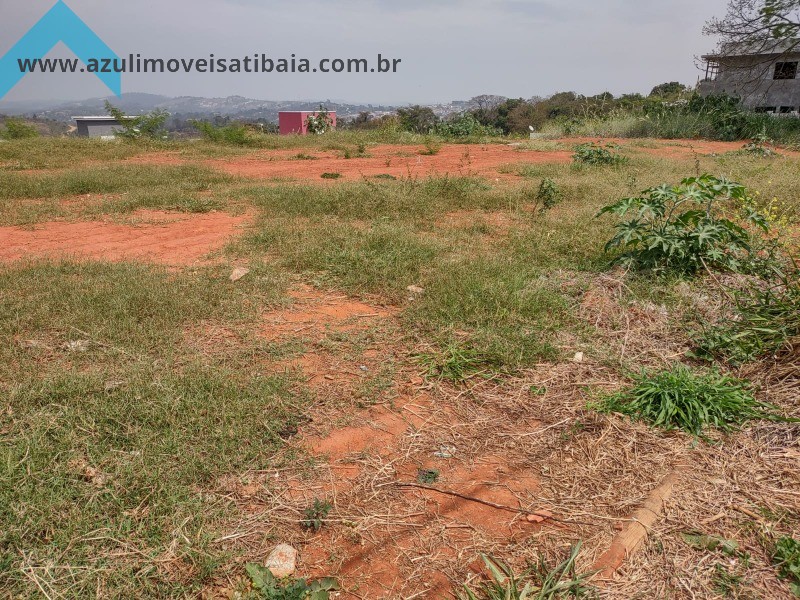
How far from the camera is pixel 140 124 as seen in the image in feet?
49.8

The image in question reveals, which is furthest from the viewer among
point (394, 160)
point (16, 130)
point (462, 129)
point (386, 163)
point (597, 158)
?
point (462, 129)

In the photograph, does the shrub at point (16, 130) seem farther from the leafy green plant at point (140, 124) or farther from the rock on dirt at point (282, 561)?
the rock on dirt at point (282, 561)

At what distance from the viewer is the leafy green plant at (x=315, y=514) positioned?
196 cm

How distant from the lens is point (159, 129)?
1570 cm

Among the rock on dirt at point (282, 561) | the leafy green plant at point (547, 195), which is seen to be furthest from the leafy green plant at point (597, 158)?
the rock on dirt at point (282, 561)

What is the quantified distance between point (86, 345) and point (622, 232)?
353 centimetres

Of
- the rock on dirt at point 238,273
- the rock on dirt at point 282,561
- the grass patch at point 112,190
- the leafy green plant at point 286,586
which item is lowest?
the rock on dirt at point 282,561

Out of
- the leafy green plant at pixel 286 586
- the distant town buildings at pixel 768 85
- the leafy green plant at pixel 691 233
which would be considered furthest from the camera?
the distant town buildings at pixel 768 85

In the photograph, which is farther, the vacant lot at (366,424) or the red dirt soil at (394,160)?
the red dirt soil at (394,160)

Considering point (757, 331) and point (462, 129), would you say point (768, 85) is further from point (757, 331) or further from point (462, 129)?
point (757, 331)

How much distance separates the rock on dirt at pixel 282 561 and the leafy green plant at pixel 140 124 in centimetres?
1484

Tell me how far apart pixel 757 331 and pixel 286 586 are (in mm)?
2661

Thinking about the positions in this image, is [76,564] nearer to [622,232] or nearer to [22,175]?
[622,232]

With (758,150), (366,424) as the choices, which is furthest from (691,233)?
(758,150)
